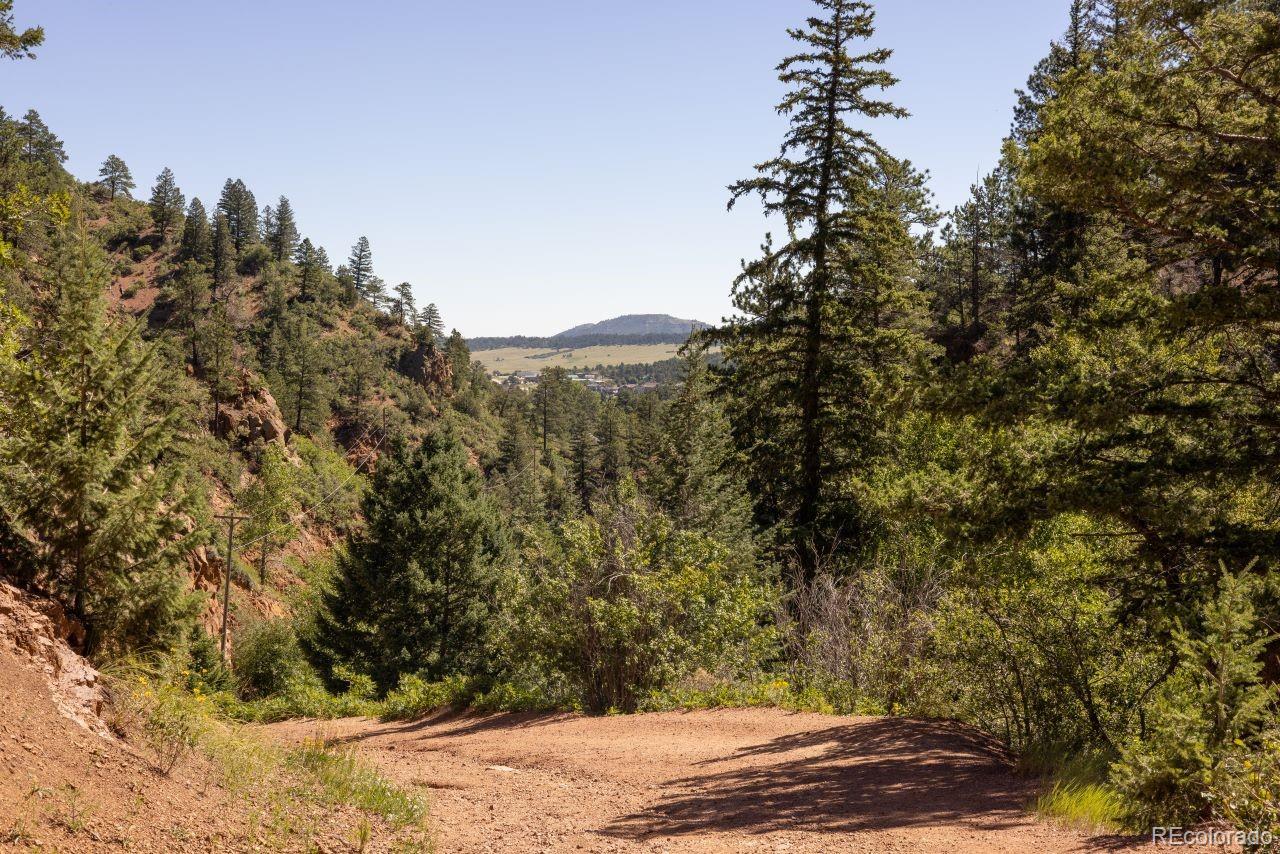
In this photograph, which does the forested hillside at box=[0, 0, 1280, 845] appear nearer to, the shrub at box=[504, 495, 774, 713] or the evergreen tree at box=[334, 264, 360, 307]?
the shrub at box=[504, 495, 774, 713]

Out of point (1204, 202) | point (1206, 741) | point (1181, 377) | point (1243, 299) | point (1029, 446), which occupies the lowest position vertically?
point (1206, 741)

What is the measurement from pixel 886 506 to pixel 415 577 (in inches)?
668

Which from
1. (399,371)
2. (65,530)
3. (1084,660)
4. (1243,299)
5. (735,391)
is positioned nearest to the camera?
(1243,299)

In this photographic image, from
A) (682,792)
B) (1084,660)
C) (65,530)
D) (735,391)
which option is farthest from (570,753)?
(735,391)

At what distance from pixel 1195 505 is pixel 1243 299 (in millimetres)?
1994

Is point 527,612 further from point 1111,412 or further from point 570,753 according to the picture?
point 1111,412

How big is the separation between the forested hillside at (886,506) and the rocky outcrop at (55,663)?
1.13m

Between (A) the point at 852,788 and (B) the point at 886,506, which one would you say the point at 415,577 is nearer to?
(B) the point at 886,506

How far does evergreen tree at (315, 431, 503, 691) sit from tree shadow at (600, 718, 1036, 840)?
16082 millimetres

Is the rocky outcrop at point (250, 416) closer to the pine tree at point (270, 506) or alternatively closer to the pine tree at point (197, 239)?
the pine tree at point (270, 506)

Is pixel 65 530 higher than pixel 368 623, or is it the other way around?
pixel 65 530

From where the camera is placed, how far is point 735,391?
64.7 ft

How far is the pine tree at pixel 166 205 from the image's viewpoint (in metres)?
106

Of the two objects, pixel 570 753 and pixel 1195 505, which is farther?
pixel 570 753
